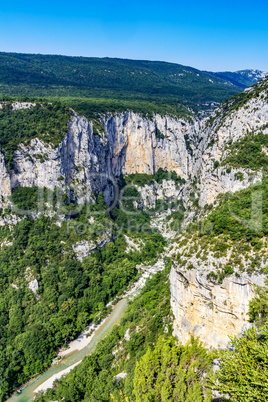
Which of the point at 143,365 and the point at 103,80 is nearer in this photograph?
the point at 143,365

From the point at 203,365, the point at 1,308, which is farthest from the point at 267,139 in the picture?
the point at 1,308

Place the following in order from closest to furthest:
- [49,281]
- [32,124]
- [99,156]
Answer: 1. [49,281]
2. [32,124]
3. [99,156]

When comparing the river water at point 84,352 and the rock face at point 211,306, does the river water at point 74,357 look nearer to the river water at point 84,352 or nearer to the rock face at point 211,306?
the river water at point 84,352

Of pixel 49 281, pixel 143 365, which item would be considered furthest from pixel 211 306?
pixel 49 281

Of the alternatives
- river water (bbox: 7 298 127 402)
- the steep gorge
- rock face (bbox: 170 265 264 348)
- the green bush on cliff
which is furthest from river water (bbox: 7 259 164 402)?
the green bush on cliff

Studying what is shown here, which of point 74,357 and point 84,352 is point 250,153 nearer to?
point 84,352

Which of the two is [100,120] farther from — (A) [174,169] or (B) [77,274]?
(B) [77,274]

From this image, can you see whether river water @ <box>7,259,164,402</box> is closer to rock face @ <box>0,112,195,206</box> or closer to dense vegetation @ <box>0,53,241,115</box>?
rock face @ <box>0,112,195,206</box>
